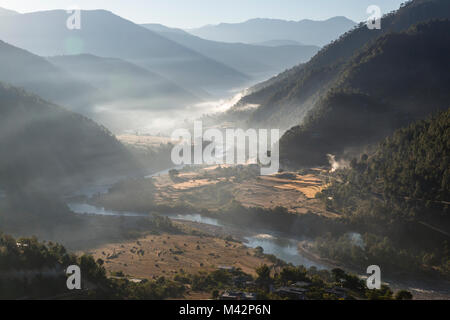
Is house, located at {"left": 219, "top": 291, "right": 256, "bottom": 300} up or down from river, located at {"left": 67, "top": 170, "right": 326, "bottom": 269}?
up

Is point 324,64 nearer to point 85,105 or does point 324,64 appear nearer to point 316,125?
point 316,125

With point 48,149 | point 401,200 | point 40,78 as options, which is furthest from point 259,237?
point 40,78

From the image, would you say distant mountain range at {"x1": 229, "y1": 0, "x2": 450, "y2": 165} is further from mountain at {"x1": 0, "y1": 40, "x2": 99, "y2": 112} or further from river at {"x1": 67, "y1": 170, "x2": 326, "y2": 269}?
mountain at {"x1": 0, "y1": 40, "x2": 99, "y2": 112}

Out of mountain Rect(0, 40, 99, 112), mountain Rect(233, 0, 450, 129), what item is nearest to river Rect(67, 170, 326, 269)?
mountain Rect(233, 0, 450, 129)

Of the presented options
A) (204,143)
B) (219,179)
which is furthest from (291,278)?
(204,143)

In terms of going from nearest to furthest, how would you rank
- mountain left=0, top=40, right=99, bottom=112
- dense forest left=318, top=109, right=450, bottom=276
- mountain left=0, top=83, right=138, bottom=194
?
1. dense forest left=318, top=109, right=450, bottom=276
2. mountain left=0, top=83, right=138, bottom=194
3. mountain left=0, top=40, right=99, bottom=112

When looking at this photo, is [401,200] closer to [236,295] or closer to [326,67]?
[236,295]

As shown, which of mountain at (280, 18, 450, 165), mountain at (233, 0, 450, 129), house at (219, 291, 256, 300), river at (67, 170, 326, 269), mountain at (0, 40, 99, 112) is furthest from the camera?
mountain at (0, 40, 99, 112)
